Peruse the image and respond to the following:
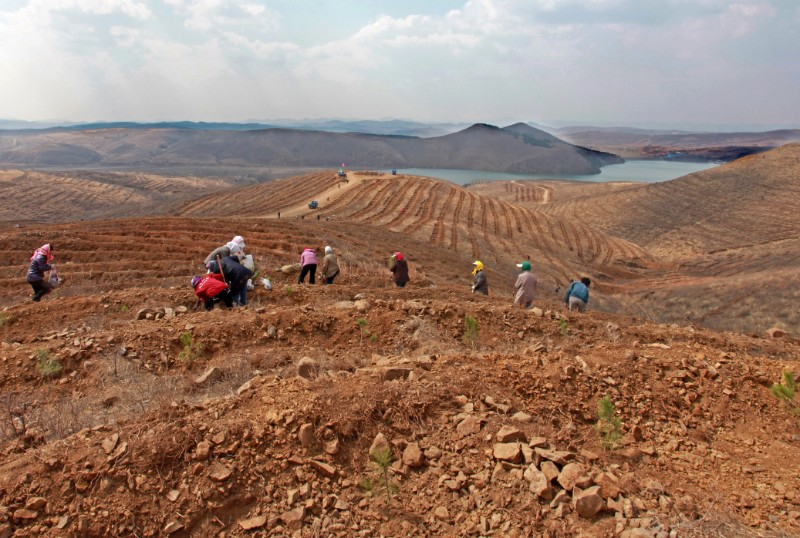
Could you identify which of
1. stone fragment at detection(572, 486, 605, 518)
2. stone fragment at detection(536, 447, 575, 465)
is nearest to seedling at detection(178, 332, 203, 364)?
stone fragment at detection(536, 447, 575, 465)

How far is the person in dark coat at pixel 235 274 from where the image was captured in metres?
7.73

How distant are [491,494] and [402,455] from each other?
2.29 feet

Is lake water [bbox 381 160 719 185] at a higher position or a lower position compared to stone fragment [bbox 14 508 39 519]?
higher

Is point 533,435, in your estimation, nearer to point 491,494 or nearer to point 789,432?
point 491,494

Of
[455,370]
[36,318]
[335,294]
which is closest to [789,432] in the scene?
[455,370]

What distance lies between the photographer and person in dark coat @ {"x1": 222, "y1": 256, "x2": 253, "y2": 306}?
304 inches

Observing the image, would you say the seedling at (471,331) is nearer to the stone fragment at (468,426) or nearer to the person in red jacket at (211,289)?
the stone fragment at (468,426)

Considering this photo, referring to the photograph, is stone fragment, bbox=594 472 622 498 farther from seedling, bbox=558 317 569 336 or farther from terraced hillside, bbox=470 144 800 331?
terraced hillside, bbox=470 144 800 331

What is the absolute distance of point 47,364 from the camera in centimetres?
555

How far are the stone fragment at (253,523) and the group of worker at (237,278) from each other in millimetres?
5180

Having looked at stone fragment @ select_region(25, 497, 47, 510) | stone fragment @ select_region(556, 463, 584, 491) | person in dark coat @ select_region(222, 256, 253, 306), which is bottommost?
stone fragment @ select_region(25, 497, 47, 510)

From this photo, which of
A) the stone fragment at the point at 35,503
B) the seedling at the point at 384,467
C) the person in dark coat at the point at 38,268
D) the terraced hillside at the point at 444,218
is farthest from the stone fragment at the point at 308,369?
the terraced hillside at the point at 444,218

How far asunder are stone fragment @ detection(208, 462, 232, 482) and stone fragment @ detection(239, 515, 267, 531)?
12.3 inches

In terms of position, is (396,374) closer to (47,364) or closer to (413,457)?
(413,457)
